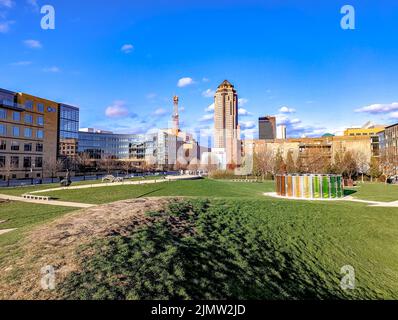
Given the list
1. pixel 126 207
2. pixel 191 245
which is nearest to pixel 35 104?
pixel 126 207

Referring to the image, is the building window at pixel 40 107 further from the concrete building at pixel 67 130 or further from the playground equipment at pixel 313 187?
the playground equipment at pixel 313 187

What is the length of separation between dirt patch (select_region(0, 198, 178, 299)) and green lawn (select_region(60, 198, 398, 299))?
439 millimetres

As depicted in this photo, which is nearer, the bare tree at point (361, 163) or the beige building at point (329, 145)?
the bare tree at point (361, 163)

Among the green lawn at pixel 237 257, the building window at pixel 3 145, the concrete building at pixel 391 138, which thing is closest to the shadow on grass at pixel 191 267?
the green lawn at pixel 237 257

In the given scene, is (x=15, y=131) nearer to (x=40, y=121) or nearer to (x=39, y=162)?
(x=40, y=121)

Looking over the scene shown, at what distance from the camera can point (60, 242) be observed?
26.5ft

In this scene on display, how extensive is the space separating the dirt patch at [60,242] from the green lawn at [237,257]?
0.44 m

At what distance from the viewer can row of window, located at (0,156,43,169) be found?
4688cm

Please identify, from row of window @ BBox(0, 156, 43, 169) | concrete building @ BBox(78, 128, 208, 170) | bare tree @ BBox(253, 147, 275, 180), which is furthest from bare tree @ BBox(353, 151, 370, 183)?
row of window @ BBox(0, 156, 43, 169)

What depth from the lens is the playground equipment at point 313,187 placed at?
82.1 ft

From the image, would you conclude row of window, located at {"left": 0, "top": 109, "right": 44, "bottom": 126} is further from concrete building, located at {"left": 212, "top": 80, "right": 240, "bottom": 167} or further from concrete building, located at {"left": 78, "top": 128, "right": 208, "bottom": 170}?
concrete building, located at {"left": 212, "top": 80, "right": 240, "bottom": 167}

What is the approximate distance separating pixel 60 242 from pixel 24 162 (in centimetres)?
5478

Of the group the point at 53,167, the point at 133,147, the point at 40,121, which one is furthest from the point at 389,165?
the point at 133,147
